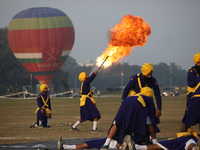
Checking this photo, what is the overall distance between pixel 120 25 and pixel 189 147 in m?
8.54

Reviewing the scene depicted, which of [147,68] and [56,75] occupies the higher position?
[147,68]

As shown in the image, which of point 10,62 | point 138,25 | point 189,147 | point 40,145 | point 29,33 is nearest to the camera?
point 189,147

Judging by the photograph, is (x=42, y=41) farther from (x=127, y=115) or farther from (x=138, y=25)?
(x=127, y=115)

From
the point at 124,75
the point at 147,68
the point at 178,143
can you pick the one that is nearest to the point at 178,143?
the point at 178,143

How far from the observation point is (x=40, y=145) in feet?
50.4

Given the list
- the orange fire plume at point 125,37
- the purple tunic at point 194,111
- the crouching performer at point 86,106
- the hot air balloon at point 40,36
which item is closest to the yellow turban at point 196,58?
the purple tunic at point 194,111

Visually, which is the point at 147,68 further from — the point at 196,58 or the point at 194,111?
the point at 196,58

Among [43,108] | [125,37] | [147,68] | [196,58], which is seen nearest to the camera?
[147,68]

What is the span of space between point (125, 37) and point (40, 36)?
73295mm

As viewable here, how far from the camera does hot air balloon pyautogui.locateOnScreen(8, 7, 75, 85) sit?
91438mm

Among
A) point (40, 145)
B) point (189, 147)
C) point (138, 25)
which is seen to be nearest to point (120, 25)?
point (138, 25)

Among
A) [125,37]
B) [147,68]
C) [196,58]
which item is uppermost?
[125,37]

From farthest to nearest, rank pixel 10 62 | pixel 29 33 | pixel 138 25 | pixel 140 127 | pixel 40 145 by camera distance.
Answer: pixel 10 62 < pixel 29 33 < pixel 138 25 < pixel 40 145 < pixel 140 127

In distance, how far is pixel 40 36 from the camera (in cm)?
9212
